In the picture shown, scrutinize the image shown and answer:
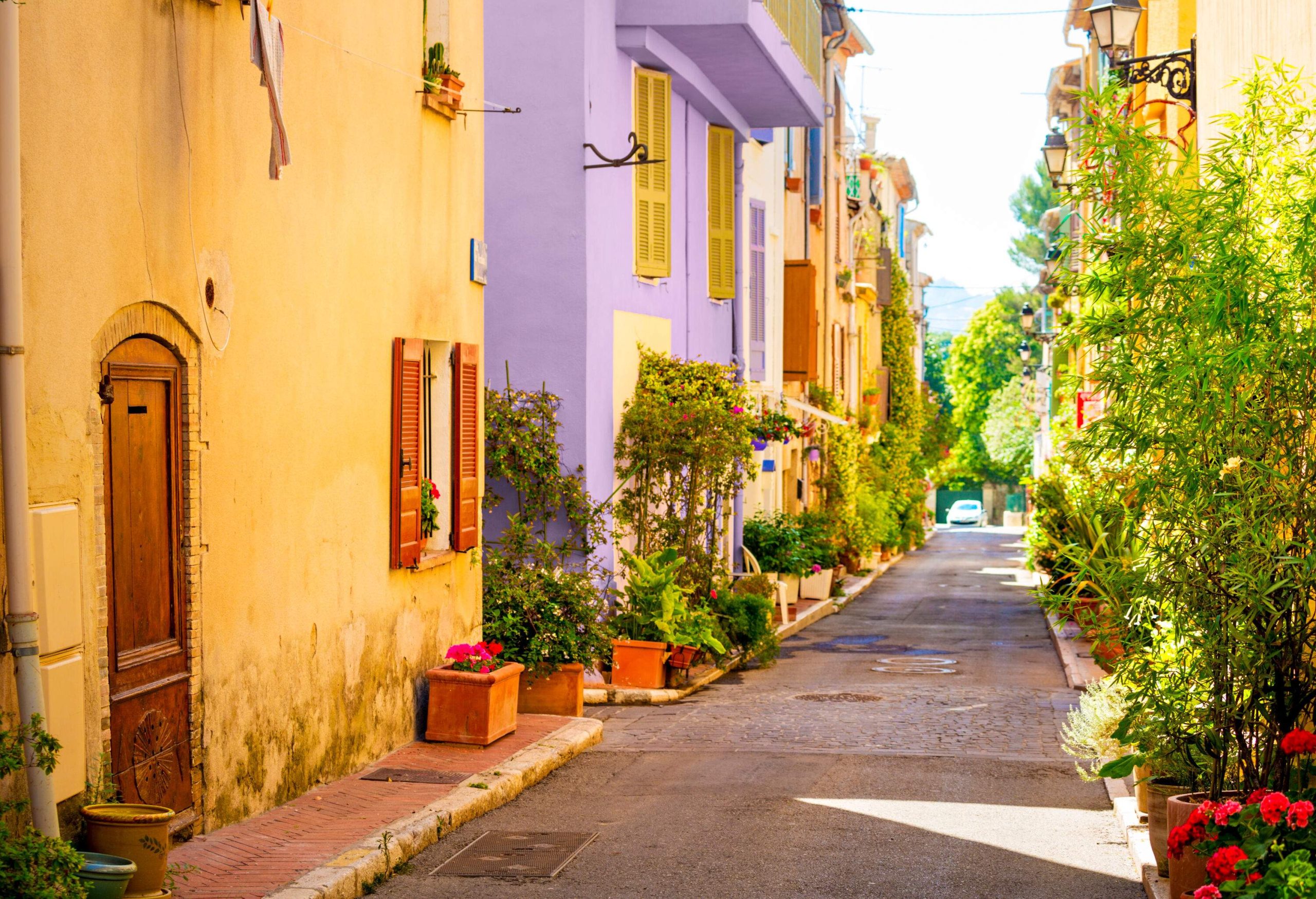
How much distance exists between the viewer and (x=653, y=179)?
664 inches

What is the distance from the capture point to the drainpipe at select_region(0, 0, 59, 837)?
577cm

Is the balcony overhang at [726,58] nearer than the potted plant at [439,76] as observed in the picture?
No

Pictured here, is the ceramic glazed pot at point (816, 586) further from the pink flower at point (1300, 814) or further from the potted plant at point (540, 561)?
the pink flower at point (1300, 814)

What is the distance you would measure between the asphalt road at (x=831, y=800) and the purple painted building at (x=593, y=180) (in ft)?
11.4

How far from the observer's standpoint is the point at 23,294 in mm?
6020

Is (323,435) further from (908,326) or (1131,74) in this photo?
(908,326)

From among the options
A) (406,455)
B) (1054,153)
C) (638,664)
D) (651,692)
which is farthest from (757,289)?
(406,455)

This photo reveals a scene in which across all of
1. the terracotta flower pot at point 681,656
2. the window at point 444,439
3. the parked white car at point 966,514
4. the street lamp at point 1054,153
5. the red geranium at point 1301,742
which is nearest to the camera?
the red geranium at point 1301,742

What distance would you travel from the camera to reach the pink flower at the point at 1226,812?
6.01 meters

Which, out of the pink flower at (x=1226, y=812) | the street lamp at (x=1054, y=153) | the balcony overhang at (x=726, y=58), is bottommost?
the pink flower at (x=1226, y=812)

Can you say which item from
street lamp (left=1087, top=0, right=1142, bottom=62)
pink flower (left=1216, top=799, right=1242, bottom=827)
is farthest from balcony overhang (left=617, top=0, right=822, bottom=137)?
pink flower (left=1216, top=799, right=1242, bottom=827)

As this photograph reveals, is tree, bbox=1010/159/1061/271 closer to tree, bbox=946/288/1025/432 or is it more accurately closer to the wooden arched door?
tree, bbox=946/288/1025/432

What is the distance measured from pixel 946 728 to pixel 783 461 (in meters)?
16.0

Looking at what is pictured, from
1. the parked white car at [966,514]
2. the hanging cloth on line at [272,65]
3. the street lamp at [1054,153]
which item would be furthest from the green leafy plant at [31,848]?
the parked white car at [966,514]
